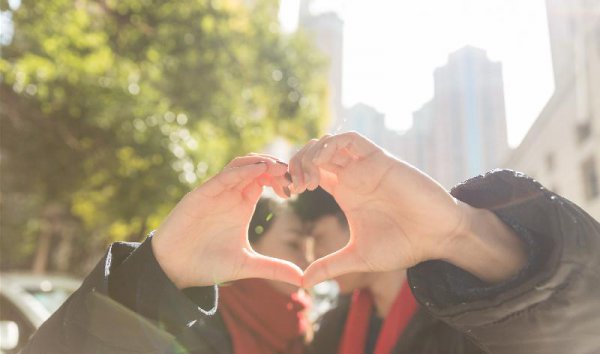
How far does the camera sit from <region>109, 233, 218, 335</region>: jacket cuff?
1.21m

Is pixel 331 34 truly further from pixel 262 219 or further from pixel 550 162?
pixel 262 219

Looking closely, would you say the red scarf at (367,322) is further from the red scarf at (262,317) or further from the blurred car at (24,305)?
the blurred car at (24,305)

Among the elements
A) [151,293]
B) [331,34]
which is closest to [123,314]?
[151,293]

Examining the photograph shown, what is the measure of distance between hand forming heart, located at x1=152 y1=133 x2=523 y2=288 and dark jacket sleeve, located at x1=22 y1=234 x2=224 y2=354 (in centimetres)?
6

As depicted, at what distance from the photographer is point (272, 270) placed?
127 centimetres

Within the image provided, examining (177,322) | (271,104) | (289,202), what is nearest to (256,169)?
(177,322)

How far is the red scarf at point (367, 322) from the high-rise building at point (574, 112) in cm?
Result: 1025

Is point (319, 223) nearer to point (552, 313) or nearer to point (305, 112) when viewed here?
point (552, 313)

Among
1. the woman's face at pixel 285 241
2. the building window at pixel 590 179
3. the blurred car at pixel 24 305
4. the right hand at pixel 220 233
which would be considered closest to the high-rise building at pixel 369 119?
the blurred car at pixel 24 305

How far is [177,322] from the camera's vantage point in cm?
124

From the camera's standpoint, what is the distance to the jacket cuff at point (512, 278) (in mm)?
1083

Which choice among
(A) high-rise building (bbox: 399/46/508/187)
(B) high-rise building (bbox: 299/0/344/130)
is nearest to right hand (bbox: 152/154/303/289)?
(A) high-rise building (bbox: 399/46/508/187)

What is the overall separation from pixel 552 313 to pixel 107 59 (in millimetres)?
7586

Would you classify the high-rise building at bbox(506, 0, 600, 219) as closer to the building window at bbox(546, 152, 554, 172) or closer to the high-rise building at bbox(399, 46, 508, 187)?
the building window at bbox(546, 152, 554, 172)
